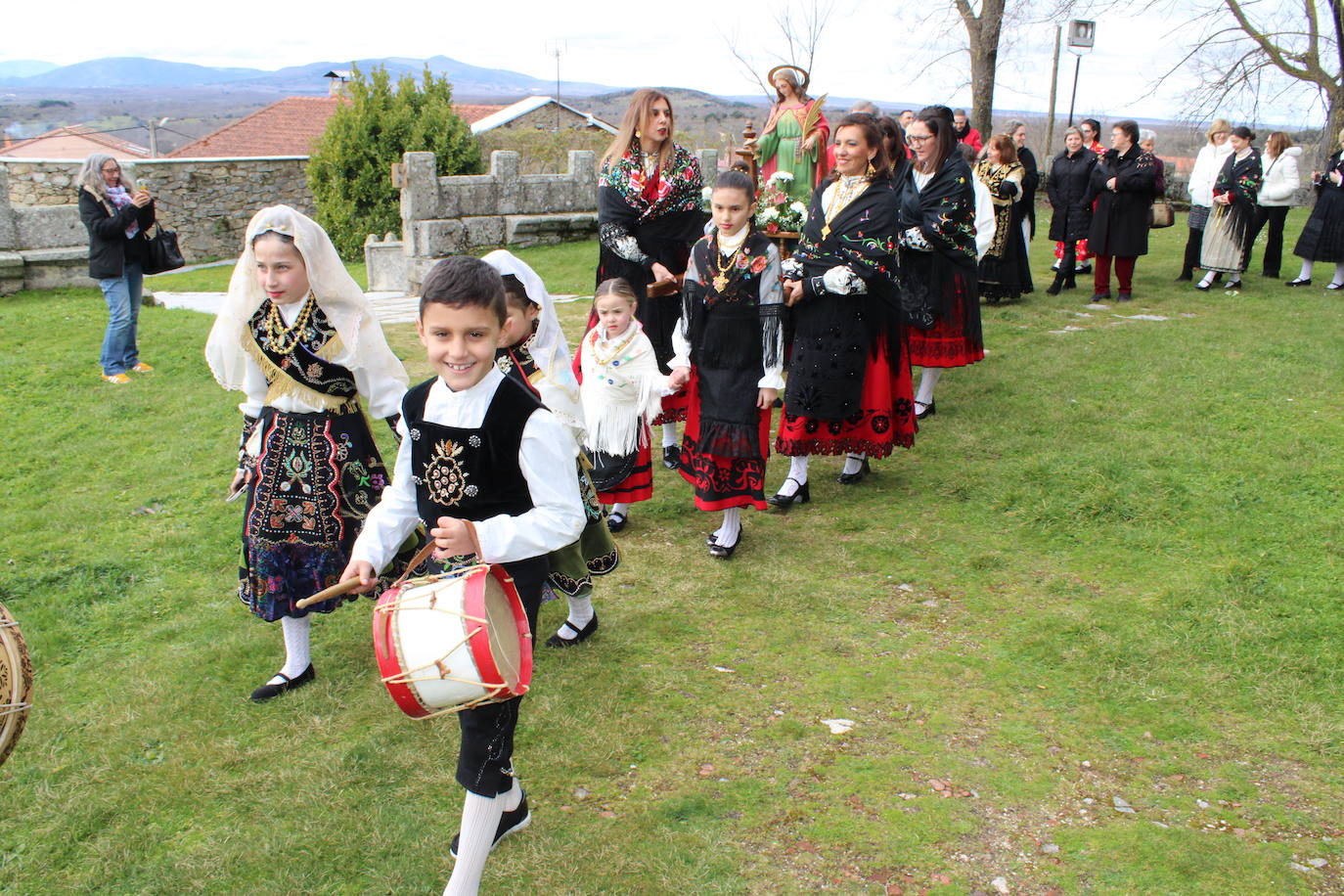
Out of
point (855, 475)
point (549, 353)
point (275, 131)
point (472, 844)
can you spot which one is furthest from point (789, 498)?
point (275, 131)

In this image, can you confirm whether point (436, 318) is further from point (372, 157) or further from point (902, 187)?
point (372, 157)

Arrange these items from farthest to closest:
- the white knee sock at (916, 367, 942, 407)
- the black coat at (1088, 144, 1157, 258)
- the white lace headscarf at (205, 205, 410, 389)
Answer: the black coat at (1088, 144, 1157, 258) → the white knee sock at (916, 367, 942, 407) → the white lace headscarf at (205, 205, 410, 389)

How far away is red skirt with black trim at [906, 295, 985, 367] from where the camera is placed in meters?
7.04

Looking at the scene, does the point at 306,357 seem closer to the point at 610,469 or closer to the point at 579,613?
the point at 579,613

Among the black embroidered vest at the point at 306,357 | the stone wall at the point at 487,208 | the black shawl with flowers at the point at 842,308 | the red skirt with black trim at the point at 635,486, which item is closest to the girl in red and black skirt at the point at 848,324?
the black shawl with flowers at the point at 842,308

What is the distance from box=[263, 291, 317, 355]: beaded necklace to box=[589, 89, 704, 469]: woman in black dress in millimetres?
2383

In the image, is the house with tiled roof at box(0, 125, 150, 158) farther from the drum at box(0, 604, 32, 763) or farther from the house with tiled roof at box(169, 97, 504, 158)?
the drum at box(0, 604, 32, 763)

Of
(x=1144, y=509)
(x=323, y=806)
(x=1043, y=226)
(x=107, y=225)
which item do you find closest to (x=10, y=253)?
(x=107, y=225)

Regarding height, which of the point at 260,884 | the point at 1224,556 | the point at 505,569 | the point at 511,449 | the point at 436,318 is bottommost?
the point at 260,884

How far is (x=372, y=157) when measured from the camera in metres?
20.0

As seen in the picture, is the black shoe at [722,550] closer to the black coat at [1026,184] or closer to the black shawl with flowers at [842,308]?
the black shawl with flowers at [842,308]

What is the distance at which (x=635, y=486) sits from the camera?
17.1 feet

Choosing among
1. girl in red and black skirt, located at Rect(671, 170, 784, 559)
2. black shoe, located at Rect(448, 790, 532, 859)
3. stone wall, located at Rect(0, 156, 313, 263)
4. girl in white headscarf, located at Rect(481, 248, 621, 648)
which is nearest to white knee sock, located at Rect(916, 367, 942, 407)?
girl in red and black skirt, located at Rect(671, 170, 784, 559)

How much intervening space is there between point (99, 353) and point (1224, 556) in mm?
8816
